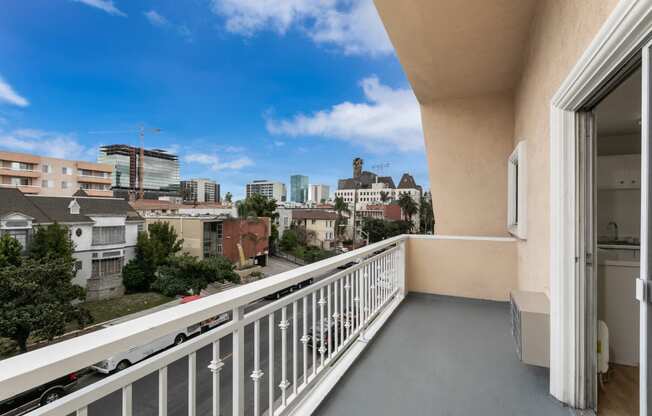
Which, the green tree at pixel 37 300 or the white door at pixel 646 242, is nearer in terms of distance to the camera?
the white door at pixel 646 242

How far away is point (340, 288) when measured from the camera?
202 cm

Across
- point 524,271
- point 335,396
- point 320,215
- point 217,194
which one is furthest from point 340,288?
point 320,215

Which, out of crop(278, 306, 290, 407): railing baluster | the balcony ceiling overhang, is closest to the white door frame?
the balcony ceiling overhang

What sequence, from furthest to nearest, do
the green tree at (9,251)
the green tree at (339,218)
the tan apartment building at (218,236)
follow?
the green tree at (339,218) → the tan apartment building at (218,236) → the green tree at (9,251)

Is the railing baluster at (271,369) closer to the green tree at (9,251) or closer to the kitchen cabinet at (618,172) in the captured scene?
the kitchen cabinet at (618,172)

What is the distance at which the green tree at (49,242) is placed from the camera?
33.3 ft

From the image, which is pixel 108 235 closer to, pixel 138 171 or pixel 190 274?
pixel 190 274

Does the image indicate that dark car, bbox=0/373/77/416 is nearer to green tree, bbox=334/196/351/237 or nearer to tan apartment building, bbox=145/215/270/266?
tan apartment building, bbox=145/215/270/266

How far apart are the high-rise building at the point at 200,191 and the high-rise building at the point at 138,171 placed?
838mm

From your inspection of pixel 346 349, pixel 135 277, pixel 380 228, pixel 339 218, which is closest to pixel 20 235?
pixel 135 277

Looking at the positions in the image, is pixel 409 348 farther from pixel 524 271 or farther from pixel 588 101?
pixel 588 101

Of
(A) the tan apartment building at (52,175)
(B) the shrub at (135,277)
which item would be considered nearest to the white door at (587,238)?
(B) the shrub at (135,277)

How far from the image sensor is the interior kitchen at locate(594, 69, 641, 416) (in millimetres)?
1670

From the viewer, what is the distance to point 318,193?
32.3 m
